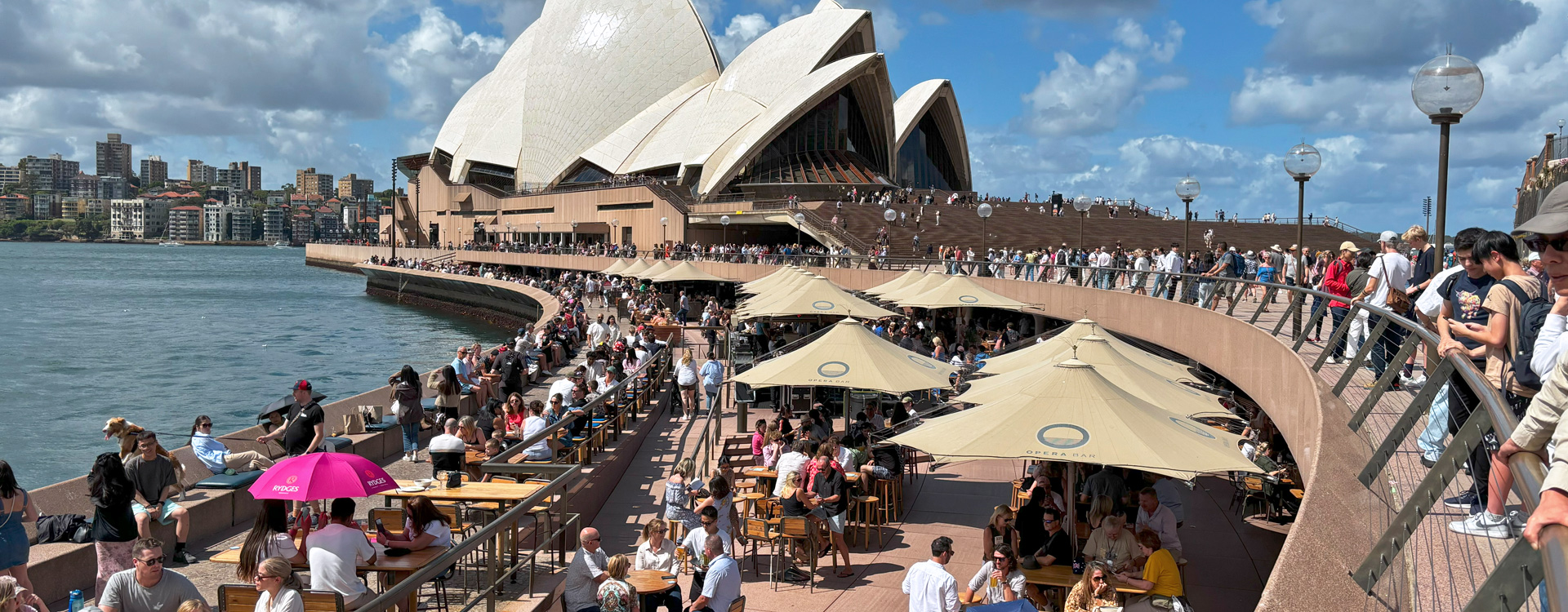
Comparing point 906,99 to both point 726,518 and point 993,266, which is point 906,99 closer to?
point 993,266

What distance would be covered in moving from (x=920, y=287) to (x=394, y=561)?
49.3 feet

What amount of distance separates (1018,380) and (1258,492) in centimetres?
353

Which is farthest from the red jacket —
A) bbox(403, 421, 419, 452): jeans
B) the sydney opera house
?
the sydney opera house

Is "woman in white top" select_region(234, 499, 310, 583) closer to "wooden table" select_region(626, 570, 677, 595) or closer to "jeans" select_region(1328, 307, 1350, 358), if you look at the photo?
"wooden table" select_region(626, 570, 677, 595)

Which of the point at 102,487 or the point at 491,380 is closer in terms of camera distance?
the point at 102,487

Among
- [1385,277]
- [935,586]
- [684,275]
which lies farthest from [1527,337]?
[684,275]

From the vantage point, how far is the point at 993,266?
27359 mm

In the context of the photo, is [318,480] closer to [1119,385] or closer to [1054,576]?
[1054,576]

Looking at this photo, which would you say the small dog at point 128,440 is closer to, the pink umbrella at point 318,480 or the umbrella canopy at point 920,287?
the pink umbrella at point 318,480

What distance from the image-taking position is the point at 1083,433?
7.50 m

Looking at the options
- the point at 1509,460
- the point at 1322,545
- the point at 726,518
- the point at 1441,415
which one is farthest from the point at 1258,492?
the point at 1509,460

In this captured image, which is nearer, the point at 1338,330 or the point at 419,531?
the point at 419,531

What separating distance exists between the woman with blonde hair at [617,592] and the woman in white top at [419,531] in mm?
1316

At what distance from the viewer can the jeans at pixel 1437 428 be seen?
14.8ft
